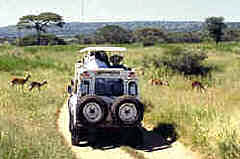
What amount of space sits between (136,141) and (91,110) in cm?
149

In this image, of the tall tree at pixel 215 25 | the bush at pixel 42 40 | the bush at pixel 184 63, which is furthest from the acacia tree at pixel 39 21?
the bush at pixel 184 63

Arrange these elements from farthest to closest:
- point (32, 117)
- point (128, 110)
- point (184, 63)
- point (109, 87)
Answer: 1. point (184, 63)
2. point (32, 117)
3. point (109, 87)
4. point (128, 110)

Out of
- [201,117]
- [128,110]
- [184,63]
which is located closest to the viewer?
[128,110]

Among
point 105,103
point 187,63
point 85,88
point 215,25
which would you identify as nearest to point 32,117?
point 85,88

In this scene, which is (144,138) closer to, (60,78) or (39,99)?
(39,99)

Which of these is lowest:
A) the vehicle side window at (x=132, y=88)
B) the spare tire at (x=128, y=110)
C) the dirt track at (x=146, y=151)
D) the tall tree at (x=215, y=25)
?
the tall tree at (x=215, y=25)

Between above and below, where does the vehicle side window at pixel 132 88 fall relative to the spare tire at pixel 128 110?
above

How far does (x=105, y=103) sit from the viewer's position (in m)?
10.1

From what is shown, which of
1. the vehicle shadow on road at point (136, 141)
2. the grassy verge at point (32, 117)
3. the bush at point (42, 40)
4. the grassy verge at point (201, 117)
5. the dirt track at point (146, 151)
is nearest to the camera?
the grassy verge at point (32, 117)

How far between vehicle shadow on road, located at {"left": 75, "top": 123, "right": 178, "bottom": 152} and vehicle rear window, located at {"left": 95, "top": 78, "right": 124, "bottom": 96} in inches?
37.8

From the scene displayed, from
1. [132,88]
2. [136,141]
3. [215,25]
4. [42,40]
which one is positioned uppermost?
[132,88]

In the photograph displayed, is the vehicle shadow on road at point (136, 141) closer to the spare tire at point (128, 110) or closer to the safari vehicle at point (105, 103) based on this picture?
the safari vehicle at point (105, 103)

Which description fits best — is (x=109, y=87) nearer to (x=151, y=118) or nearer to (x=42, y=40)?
(x=151, y=118)

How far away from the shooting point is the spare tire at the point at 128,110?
10.1 meters
